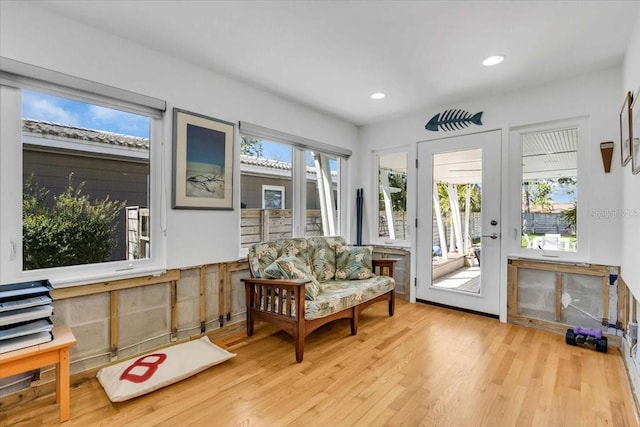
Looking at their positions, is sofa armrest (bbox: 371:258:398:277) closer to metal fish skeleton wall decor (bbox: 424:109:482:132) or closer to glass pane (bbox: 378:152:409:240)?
glass pane (bbox: 378:152:409:240)

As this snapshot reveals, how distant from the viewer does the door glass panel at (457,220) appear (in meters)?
3.55

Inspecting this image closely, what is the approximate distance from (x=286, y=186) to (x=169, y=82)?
1.60 meters

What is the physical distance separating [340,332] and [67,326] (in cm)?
216

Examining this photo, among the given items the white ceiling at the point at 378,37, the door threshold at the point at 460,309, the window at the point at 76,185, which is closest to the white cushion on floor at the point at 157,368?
the window at the point at 76,185

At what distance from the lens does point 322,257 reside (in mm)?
3516

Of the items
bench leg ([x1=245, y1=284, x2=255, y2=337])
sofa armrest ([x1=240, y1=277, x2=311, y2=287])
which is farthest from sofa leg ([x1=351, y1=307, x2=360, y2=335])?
bench leg ([x1=245, y1=284, x2=255, y2=337])

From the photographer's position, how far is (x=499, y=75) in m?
2.90

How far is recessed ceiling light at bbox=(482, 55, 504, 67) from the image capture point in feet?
8.41

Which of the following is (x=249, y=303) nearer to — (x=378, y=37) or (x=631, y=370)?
(x=378, y=37)

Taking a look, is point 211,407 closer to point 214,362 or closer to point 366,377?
point 214,362

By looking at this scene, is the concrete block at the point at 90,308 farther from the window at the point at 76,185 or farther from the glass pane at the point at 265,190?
the glass pane at the point at 265,190

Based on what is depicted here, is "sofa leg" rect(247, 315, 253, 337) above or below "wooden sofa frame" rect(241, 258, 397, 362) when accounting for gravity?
below

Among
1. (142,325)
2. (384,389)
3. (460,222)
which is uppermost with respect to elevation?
(460,222)

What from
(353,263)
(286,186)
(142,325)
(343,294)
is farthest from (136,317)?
(353,263)
